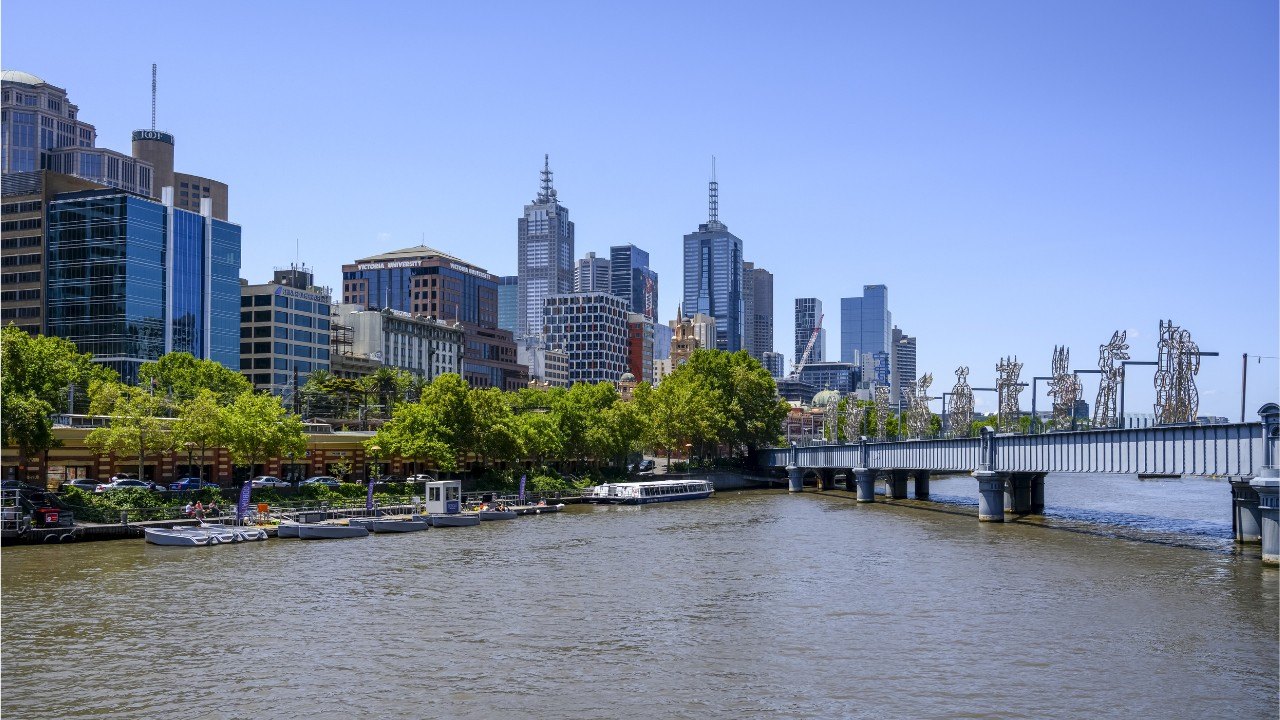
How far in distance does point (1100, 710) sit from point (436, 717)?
2366 cm

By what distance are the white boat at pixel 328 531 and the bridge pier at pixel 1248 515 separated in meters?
71.4

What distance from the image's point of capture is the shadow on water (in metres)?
99.0

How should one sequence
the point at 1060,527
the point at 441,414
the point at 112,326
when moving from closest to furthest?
the point at 1060,527
the point at 441,414
the point at 112,326

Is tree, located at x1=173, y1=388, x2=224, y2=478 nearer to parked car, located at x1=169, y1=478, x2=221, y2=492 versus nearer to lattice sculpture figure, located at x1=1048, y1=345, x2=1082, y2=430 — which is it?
parked car, located at x1=169, y1=478, x2=221, y2=492

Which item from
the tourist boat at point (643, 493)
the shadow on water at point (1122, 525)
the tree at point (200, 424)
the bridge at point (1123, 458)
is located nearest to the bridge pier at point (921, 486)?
the shadow on water at point (1122, 525)

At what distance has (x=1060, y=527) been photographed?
118562 mm

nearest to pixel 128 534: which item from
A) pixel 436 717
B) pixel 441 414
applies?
pixel 441 414

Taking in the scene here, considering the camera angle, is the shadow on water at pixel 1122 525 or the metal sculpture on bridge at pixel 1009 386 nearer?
the shadow on water at pixel 1122 525

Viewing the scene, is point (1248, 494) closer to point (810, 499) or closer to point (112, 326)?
point (810, 499)

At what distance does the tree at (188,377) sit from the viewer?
165375 mm

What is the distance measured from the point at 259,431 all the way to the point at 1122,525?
8571 cm

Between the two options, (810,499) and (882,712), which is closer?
(882,712)

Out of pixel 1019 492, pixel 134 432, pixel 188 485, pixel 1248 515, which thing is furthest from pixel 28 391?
pixel 1019 492

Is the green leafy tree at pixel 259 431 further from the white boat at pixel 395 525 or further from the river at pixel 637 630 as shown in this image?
the river at pixel 637 630
